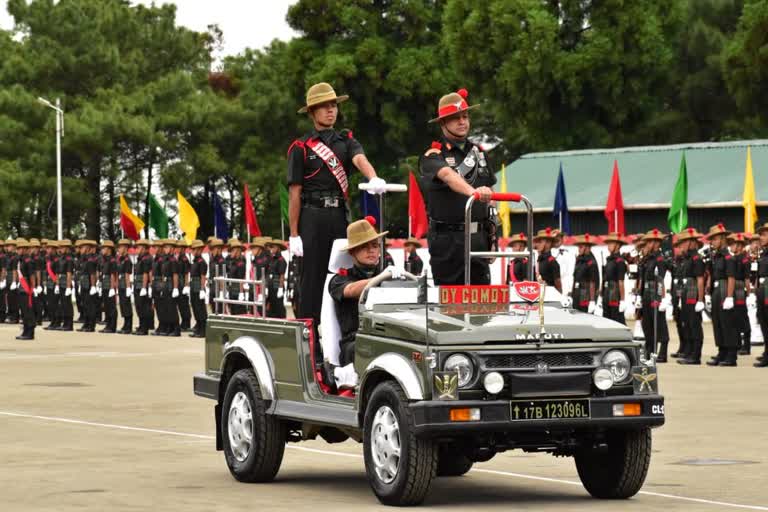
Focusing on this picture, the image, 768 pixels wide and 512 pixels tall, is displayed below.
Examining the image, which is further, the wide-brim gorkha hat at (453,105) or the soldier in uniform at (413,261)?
the soldier in uniform at (413,261)

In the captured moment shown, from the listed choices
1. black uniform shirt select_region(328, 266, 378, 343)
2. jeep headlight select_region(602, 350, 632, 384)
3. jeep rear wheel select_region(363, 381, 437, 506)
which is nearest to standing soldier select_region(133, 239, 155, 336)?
black uniform shirt select_region(328, 266, 378, 343)

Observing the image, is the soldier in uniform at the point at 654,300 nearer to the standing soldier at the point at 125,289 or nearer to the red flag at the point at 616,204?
the standing soldier at the point at 125,289

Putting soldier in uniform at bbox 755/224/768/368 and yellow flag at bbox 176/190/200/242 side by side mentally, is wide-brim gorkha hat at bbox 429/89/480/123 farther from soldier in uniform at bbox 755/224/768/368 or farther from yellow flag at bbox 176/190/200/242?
yellow flag at bbox 176/190/200/242

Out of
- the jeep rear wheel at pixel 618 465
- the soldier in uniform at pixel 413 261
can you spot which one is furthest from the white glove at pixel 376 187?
the soldier in uniform at pixel 413 261

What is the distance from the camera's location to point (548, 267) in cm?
3055

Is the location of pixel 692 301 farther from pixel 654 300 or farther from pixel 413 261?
pixel 413 261

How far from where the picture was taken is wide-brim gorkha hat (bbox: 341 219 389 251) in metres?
12.2

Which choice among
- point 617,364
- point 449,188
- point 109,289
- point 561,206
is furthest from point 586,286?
point 561,206

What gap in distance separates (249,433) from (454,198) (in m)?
2.06

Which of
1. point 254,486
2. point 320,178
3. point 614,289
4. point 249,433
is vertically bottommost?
point 254,486

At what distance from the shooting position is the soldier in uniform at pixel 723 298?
88.8 ft

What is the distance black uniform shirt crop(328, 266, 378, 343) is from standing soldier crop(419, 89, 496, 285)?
694 millimetres

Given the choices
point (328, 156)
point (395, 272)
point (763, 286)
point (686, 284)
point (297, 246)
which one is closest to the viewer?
point (395, 272)

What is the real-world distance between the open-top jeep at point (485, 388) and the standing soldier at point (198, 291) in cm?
2767
